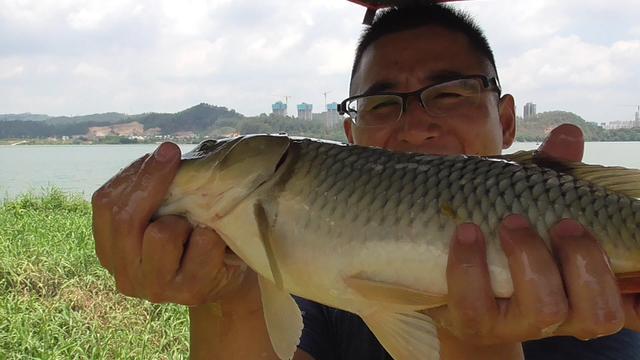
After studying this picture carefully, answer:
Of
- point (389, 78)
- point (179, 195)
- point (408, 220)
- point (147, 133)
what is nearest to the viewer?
point (408, 220)

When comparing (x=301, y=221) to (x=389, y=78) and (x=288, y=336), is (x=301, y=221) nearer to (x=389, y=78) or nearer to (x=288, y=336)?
(x=288, y=336)

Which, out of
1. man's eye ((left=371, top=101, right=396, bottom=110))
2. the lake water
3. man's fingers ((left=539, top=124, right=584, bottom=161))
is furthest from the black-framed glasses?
the lake water

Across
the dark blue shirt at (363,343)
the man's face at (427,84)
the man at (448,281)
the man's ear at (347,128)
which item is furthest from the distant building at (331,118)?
the dark blue shirt at (363,343)

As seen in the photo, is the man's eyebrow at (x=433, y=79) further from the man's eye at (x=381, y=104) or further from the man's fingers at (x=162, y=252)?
the man's fingers at (x=162, y=252)

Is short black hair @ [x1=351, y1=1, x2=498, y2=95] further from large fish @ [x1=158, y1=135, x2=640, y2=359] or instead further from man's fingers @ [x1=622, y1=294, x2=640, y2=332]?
man's fingers @ [x1=622, y1=294, x2=640, y2=332]

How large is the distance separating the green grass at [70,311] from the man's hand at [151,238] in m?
2.59

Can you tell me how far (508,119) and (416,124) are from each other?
2.18 feet

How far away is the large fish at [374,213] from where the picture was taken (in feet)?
4.29

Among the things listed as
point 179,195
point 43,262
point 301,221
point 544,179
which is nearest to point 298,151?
point 301,221

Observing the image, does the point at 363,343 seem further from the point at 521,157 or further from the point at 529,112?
the point at 529,112

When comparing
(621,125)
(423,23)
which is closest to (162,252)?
(423,23)

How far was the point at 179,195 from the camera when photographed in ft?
4.73

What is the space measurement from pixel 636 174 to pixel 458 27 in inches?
50.9

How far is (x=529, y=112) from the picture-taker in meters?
3.73
